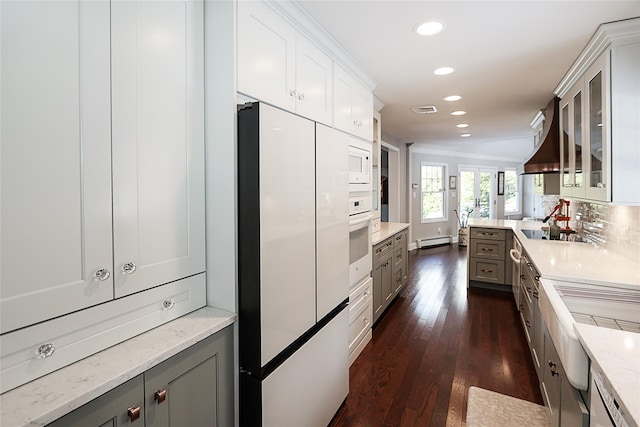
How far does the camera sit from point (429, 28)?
2.08 m

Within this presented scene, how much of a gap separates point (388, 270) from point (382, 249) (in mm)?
Result: 371

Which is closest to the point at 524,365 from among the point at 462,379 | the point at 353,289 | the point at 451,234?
the point at 462,379

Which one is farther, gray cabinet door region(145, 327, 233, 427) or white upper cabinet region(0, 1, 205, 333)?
gray cabinet door region(145, 327, 233, 427)

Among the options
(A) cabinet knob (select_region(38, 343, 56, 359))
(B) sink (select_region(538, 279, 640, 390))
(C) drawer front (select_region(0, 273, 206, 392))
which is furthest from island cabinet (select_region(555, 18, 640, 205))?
(A) cabinet knob (select_region(38, 343, 56, 359))

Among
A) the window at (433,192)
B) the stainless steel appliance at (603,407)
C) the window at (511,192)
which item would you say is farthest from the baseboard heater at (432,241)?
the stainless steel appliance at (603,407)

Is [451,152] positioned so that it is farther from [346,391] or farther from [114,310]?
[114,310]

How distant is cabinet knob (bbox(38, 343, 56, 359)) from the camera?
0.95 metres

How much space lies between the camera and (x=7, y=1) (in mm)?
884

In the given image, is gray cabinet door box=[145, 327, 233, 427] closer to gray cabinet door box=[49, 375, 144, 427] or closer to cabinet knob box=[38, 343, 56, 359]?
gray cabinet door box=[49, 375, 144, 427]

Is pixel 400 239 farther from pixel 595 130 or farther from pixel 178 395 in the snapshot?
pixel 178 395

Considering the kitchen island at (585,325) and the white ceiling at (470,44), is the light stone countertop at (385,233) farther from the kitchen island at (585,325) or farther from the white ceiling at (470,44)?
the white ceiling at (470,44)

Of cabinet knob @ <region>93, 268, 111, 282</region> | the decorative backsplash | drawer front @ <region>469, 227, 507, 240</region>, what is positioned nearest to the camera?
cabinet knob @ <region>93, 268, 111, 282</region>

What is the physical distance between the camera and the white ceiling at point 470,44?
1852 millimetres

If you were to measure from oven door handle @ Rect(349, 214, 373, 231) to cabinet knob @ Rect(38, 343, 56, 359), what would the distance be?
1897 mm
